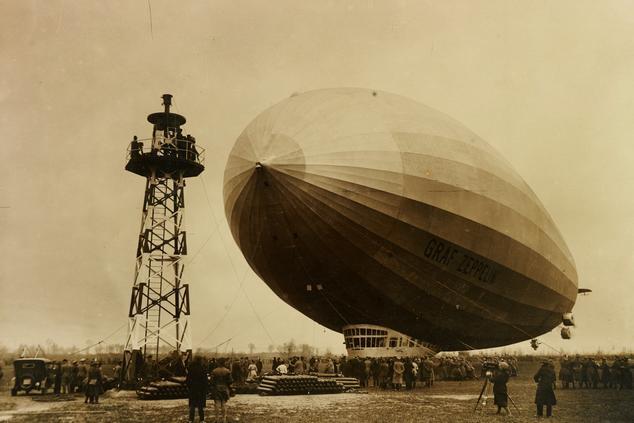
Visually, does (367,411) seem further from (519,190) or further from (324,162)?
(519,190)

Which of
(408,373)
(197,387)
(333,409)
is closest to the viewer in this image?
(197,387)

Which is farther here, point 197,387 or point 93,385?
point 93,385

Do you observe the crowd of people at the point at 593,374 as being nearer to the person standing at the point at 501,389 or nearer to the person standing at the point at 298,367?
the person standing at the point at 501,389

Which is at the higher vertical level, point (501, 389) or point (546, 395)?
point (501, 389)

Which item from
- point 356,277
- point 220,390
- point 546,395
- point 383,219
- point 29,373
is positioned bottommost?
point 546,395

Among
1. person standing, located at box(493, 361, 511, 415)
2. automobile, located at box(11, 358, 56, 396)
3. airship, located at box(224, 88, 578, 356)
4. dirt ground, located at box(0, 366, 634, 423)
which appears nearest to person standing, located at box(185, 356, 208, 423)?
dirt ground, located at box(0, 366, 634, 423)

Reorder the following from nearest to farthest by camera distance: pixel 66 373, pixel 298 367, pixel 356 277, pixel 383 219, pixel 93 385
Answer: pixel 93 385, pixel 383 219, pixel 356 277, pixel 66 373, pixel 298 367

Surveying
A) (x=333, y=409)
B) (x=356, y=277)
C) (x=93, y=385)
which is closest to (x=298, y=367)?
(x=356, y=277)

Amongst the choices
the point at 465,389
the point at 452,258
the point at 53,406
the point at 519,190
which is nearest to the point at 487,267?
the point at 452,258

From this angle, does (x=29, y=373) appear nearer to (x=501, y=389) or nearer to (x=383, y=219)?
(x=383, y=219)
